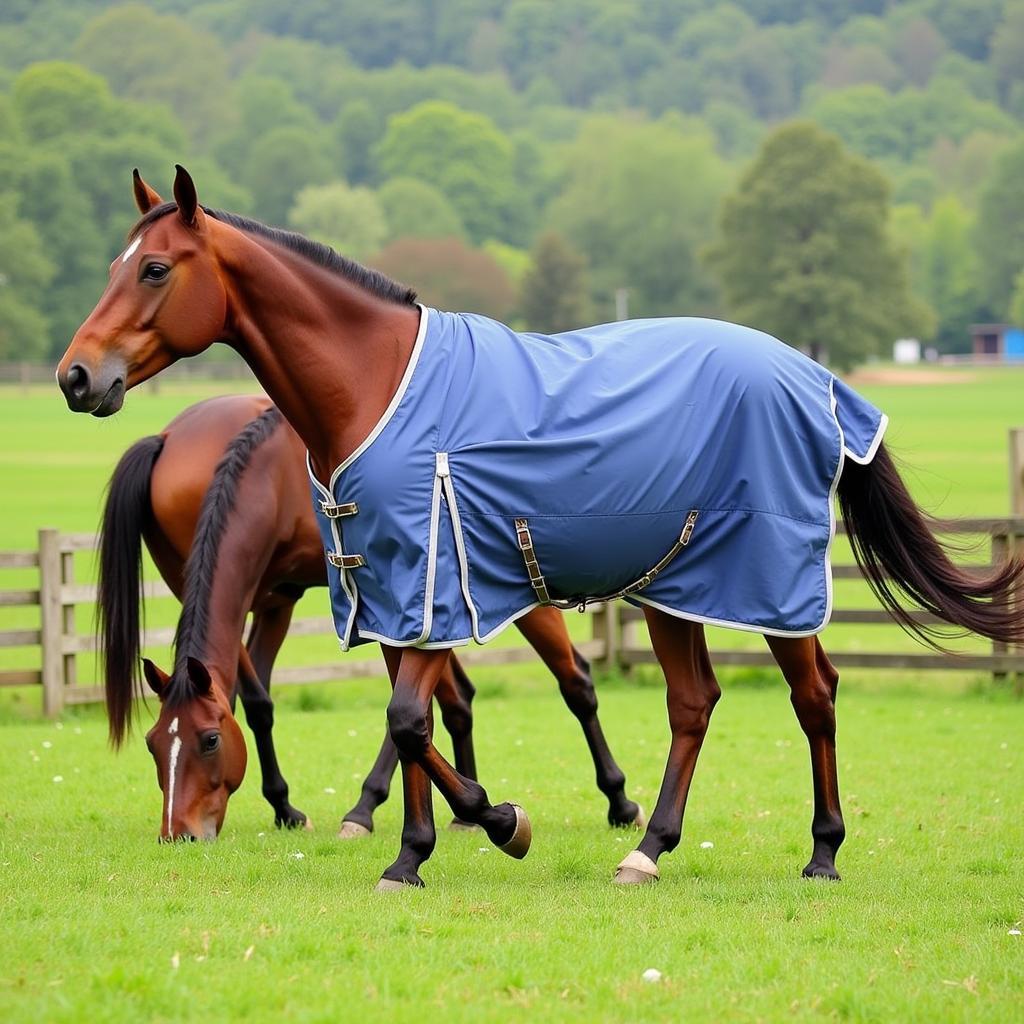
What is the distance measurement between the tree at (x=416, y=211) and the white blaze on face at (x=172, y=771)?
12333 cm

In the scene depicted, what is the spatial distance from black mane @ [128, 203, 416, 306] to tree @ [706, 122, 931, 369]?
7527 cm

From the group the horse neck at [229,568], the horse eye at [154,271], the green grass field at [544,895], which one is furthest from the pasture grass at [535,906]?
the horse eye at [154,271]

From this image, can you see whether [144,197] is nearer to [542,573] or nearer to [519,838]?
[542,573]

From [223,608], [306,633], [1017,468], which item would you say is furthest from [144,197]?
[1017,468]

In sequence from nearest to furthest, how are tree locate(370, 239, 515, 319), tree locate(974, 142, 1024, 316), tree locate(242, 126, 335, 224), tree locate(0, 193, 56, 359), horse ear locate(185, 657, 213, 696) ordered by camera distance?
horse ear locate(185, 657, 213, 696)
tree locate(0, 193, 56, 359)
tree locate(370, 239, 515, 319)
tree locate(974, 142, 1024, 316)
tree locate(242, 126, 335, 224)

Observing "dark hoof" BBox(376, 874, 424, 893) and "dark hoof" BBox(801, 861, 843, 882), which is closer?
"dark hoof" BBox(376, 874, 424, 893)

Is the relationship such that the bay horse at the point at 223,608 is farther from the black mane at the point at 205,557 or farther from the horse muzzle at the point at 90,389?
the horse muzzle at the point at 90,389

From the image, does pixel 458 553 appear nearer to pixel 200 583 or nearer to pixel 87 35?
pixel 200 583

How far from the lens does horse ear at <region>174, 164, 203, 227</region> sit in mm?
5414

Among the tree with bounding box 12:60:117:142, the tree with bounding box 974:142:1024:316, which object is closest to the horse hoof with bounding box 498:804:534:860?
the tree with bounding box 12:60:117:142

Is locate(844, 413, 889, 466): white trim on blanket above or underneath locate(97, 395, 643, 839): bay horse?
above

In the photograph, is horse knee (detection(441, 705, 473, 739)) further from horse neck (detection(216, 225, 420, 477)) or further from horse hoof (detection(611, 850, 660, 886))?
horse neck (detection(216, 225, 420, 477))

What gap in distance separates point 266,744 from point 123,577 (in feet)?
3.68

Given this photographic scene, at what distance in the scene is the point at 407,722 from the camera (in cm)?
562
